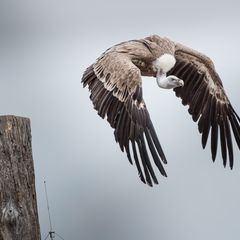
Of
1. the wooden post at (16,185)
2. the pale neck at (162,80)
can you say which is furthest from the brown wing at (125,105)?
the wooden post at (16,185)

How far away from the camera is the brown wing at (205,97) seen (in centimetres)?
408

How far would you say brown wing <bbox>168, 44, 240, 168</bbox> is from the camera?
4.08 meters

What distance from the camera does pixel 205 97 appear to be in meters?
4.18

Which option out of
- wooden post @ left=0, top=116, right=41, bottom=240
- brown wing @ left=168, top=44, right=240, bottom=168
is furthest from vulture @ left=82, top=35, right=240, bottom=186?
wooden post @ left=0, top=116, right=41, bottom=240

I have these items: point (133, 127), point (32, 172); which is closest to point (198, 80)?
point (133, 127)

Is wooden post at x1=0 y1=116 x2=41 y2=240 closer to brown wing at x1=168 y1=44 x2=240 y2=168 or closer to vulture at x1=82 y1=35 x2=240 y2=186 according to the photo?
vulture at x1=82 y1=35 x2=240 y2=186

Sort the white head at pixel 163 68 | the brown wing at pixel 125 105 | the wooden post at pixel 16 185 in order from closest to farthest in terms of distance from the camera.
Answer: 1. the wooden post at pixel 16 185
2. the brown wing at pixel 125 105
3. the white head at pixel 163 68

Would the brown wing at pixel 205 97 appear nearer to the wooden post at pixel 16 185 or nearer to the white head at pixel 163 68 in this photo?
the white head at pixel 163 68

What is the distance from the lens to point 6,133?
279cm

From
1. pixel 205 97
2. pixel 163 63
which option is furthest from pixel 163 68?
pixel 205 97

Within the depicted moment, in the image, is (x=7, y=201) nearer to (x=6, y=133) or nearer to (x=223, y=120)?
(x=6, y=133)

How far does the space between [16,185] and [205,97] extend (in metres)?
1.71

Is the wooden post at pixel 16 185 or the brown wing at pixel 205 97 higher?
the brown wing at pixel 205 97

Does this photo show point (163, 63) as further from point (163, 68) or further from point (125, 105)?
point (125, 105)
